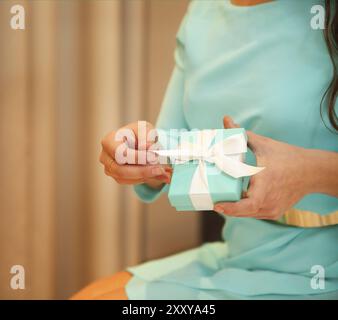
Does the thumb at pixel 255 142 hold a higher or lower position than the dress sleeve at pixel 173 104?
lower

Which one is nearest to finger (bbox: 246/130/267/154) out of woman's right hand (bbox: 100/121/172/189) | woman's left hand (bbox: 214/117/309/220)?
woman's left hand (bbox: 214/117/309/220)

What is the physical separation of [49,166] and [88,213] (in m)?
0.09

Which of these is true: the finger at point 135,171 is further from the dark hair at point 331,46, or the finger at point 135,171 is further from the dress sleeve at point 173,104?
the dark hair at point 331,46

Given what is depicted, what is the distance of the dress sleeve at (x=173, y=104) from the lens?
0.70 meters

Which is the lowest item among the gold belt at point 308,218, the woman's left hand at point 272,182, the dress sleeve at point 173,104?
the gold belt at point 308,218

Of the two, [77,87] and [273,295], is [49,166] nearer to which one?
[77,87]

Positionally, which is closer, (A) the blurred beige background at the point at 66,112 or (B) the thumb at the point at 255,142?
(B) the thumb at the point at 255,142

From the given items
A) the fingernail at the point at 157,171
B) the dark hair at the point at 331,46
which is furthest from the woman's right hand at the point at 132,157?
the dark hair at the point at 331,46

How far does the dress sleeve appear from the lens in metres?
0.70

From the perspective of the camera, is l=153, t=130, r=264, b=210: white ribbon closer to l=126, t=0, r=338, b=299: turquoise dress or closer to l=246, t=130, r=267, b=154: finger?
l=246, t=130, r=267, b=154: finger

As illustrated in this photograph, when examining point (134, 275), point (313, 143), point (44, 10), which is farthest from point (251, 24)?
point (134, 275)

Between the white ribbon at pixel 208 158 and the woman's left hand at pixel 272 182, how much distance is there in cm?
2

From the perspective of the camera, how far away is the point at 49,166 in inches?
26.5

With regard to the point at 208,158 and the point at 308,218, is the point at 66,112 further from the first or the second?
the point at 308,218
